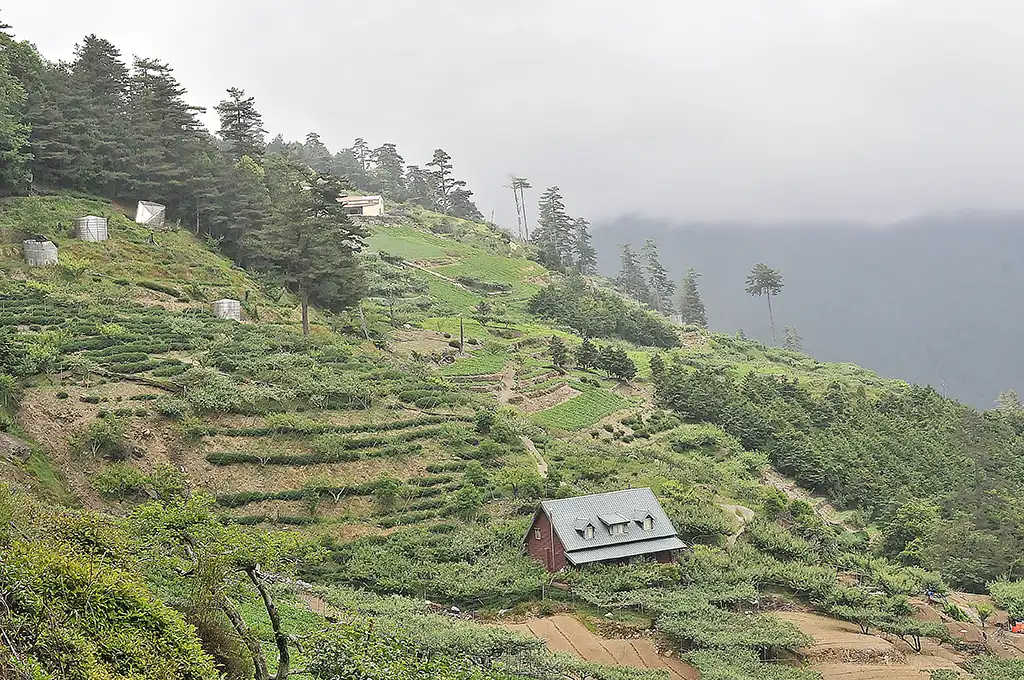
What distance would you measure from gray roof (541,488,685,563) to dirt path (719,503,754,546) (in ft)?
17.4

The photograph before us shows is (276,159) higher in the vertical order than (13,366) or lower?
higher

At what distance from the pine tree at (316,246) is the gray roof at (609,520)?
70.1 ft

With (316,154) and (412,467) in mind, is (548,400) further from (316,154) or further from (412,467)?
(316,154)

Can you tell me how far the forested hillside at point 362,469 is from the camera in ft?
40.5

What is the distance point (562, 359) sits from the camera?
62.0 m

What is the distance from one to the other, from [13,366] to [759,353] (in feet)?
245

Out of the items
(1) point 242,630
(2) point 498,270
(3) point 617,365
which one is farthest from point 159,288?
(2) point 498,270

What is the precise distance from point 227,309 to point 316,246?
6.29 m

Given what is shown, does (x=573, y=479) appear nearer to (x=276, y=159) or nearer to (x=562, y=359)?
(x=562, y=359)

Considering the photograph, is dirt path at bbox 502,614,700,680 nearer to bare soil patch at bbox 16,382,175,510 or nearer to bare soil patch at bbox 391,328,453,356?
bare soil patch at bbox 16,382,175,510

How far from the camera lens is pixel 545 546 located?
3334cm

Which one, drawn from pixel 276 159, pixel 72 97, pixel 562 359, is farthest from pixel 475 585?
pixel 276 159

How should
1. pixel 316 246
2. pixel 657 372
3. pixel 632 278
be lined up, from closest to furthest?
pixel 316 246 < pixel 657 372 < pixel 632 278

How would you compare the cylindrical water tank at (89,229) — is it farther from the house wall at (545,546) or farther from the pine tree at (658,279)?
the pine tree at (658,279)
